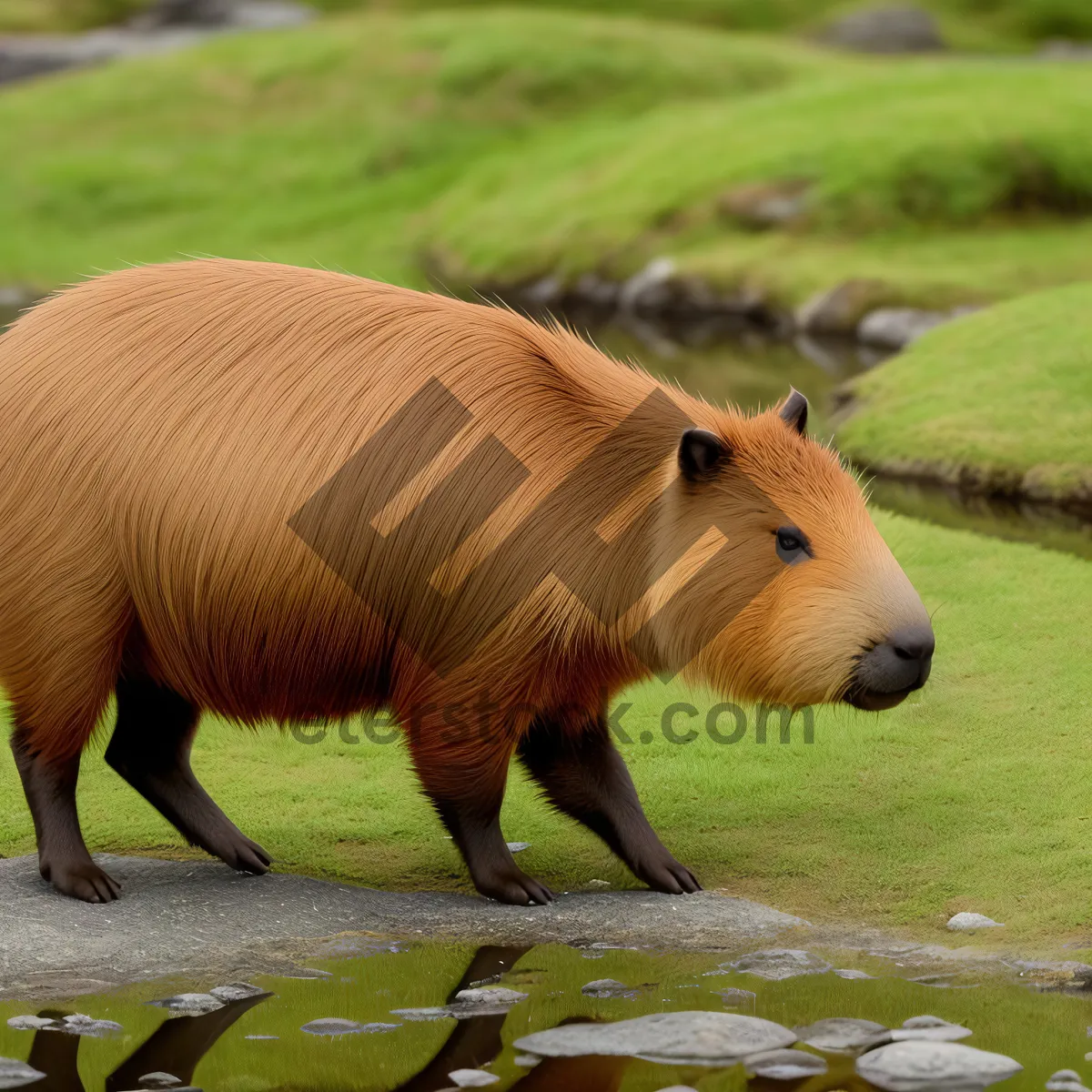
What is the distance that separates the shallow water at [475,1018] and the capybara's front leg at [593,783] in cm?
68

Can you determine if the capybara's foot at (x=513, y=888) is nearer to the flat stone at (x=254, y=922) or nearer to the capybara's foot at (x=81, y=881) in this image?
the flat stone at (x=254, y=922)

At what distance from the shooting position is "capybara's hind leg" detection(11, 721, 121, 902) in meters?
5.87

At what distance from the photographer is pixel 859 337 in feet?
60.2

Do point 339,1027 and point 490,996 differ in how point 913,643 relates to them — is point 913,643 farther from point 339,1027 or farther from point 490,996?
point 339,1027

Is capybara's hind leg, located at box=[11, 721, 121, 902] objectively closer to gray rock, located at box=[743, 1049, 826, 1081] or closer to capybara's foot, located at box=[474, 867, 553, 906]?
capybara's foot, located at box=[474, 867, 553, 906]

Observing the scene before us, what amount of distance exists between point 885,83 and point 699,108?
354cm

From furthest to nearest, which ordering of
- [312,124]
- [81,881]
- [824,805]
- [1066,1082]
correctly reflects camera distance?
[312,124] < [824,805] < [81,881] < [1066,1082]

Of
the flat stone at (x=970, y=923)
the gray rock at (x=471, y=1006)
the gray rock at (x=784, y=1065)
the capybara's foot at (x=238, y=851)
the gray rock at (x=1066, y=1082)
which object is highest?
the gray rock at (x=1066, y=1082)

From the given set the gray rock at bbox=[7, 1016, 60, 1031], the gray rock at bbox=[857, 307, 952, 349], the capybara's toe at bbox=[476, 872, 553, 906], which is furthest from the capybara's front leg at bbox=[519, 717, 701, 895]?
the gray rock at bbox=[857, 307, 952, 349]

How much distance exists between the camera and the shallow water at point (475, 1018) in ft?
14.9

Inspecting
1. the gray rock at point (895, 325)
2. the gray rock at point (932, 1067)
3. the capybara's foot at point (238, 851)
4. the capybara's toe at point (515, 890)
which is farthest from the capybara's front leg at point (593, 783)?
the gray rock at point (895, 325)

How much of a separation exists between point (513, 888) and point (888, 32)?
120 feet

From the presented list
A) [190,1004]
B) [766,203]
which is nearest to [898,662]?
[190,1004]

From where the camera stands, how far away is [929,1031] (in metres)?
4.64
